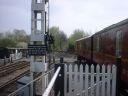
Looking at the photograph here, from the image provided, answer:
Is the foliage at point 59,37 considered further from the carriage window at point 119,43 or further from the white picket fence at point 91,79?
the white picket fence at point 91,79

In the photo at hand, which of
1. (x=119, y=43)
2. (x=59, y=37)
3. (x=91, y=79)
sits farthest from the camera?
(x=59, y=37)

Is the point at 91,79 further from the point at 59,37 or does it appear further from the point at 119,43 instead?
the point at 59,37

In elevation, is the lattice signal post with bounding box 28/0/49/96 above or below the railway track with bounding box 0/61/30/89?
above

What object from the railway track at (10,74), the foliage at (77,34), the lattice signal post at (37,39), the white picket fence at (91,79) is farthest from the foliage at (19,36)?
the white picket fence at (91,79)

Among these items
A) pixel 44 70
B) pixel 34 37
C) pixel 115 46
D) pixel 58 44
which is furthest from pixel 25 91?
pixel 58 44

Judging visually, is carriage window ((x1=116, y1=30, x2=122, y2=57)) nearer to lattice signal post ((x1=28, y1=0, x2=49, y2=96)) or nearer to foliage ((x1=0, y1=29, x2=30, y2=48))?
lattice signal post ((x1=28, y1=0, x2=49, y2=96))

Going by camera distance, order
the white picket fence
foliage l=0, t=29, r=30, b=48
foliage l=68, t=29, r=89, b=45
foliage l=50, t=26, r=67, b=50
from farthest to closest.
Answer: foliage l=68, t=29, r=89, b=45 < foliage l=50, t=26, r=67, b=50 < foliage l=0, t=29, r=30, b=48 < the white picket fence

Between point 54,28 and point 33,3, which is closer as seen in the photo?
point 33,3

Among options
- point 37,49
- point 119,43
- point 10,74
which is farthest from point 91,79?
point 10,74

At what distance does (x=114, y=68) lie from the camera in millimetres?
4602

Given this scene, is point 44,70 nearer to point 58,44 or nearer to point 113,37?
point 113,37

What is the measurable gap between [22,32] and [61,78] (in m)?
76.2

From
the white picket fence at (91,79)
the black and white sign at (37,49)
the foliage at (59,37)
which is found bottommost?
the white picket fence at (91,79)

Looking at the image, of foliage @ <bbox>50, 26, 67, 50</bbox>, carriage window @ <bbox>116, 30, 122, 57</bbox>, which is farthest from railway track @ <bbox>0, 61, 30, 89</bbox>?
foliage @ <bbox>50, 26, 67, 50</bbox>
